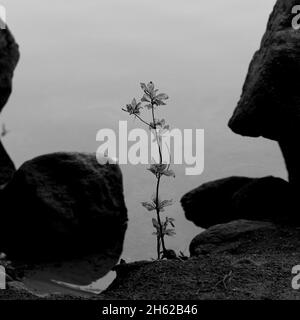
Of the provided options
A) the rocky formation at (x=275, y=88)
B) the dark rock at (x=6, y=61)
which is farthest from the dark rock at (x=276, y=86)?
the dark rock at (x=6, y=61)

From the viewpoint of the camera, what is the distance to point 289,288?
413 centimetres

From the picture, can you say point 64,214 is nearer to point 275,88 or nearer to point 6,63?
point 275,88

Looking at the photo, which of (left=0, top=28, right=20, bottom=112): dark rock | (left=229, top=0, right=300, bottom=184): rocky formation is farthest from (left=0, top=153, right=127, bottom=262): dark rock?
(left=0, top=28, right=20, bottom=112): dark rock

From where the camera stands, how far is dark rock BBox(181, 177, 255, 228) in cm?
843

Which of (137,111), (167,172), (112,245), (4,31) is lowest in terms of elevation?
(112,245)

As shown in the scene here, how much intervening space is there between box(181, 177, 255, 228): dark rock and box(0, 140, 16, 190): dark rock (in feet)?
10.2

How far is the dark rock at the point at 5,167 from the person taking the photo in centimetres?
1023

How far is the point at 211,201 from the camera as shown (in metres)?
8.73

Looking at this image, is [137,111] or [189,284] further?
[137,111]

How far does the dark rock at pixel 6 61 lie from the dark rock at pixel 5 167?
1.10 m

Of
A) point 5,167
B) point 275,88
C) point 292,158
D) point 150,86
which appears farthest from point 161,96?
point 5,167
